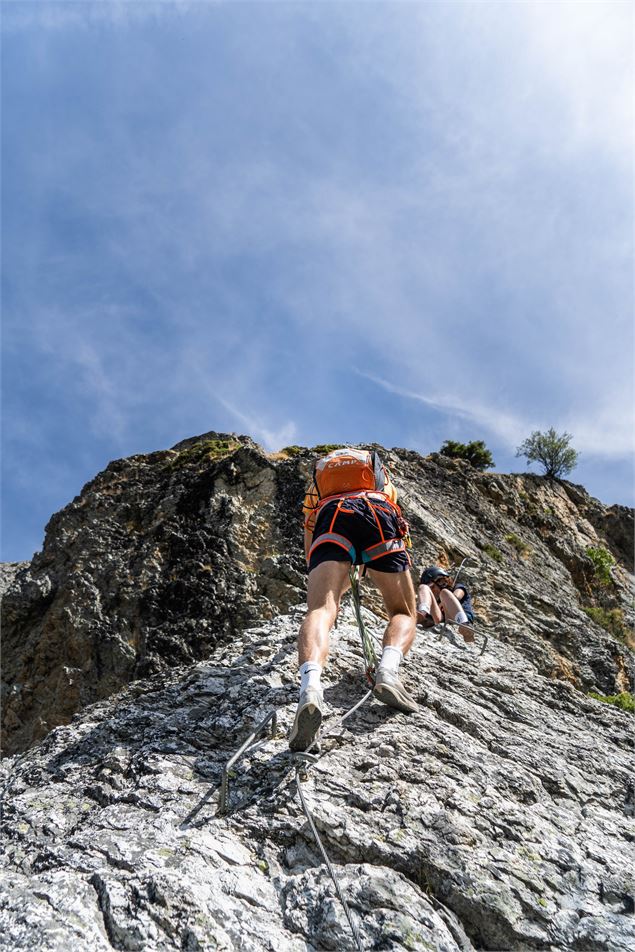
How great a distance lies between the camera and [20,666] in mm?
8234

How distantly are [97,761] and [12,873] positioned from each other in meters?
1.04

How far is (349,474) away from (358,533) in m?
0.57

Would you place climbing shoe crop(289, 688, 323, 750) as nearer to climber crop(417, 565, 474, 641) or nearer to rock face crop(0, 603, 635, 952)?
rock face crop(0, 603, 635, 952)

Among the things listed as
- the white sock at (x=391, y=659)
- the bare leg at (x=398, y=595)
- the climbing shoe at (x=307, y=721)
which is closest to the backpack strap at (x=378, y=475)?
the bare leg at (x=398, y=595)

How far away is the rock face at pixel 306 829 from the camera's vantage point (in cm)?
224

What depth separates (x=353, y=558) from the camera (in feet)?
13.7

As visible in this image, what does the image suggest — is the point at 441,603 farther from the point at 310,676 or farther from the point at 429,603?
the point at 310,676

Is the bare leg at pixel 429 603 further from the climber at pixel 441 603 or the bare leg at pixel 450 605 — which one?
the bare leg at pixel 450 605

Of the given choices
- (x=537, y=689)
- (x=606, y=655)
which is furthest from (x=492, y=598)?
(x=537, y=689)

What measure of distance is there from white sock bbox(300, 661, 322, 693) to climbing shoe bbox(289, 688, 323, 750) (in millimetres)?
28

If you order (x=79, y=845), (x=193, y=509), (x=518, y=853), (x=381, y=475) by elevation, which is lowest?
(x=79, y=845)

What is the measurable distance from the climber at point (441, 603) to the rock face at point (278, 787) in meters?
0.41

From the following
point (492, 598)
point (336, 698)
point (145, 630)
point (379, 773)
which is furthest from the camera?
point (492, 598)

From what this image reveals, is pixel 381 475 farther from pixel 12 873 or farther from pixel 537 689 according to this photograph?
pixel 12 873
